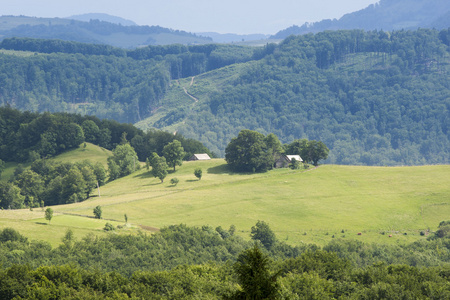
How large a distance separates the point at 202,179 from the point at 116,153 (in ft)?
138

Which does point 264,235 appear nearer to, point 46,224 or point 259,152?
point 46,224

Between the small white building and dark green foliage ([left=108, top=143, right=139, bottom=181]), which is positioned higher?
the small white building

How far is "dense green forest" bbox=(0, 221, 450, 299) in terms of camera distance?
2675 inches

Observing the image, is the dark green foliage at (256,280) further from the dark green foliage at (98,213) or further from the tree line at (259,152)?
the tree line at (259,152)

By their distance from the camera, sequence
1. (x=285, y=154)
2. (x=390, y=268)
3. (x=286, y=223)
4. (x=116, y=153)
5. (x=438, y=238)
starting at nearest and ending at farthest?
1. (x=390, y=268)
2. (x=438, y=238)
3. (x=286, y=223)
4. (x=285, y=154)
5. (x=116, y=153)

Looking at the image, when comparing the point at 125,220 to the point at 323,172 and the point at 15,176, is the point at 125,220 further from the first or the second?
the point at 15,176

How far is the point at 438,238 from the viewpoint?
11825cm

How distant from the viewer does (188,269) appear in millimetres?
75438

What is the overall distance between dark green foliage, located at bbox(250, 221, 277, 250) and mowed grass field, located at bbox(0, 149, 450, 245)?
4.44 metres

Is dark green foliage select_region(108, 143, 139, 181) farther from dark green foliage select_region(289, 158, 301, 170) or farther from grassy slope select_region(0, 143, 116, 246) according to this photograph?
grassy slope select_region(0, 143, 116, 246)

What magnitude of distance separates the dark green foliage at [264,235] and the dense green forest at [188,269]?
61.5 inches

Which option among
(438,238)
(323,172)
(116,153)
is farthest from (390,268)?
(116,153)

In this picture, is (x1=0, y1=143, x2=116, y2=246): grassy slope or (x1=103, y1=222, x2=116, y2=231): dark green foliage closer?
(x1=0, y1=143, x2=116, y2=246): grassy slope

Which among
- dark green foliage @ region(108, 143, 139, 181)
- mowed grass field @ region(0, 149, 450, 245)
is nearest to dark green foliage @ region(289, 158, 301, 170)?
mowed grass field @ region(0, 149, 450, 245)
